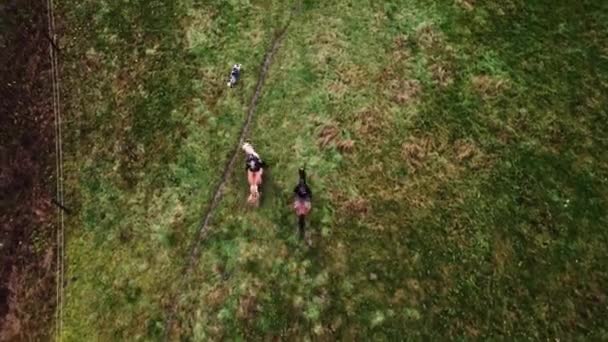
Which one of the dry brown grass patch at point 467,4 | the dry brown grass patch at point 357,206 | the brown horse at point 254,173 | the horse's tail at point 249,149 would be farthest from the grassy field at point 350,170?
the horse's tail at point 249,149

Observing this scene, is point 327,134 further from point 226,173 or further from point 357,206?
point 226,173

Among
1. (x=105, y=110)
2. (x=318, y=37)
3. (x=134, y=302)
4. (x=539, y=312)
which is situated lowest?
(x=134, y=302)

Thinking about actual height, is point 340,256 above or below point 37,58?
below

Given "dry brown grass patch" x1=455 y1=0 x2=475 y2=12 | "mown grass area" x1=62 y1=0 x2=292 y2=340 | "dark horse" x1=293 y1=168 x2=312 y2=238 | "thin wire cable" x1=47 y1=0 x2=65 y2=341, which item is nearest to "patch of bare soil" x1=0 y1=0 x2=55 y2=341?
"thin wire cable" x1=47 y1=0 x2=65 y2=341

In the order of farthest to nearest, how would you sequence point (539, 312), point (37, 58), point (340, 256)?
point (37, 58) < point (340, 256) < point (539, 312)

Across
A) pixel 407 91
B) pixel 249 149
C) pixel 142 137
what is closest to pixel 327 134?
pixel 249 149

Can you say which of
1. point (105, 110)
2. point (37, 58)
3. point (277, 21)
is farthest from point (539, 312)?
point (37, 58)

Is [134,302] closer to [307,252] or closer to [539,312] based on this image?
[307,252]

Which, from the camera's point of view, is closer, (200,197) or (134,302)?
(134,302)
